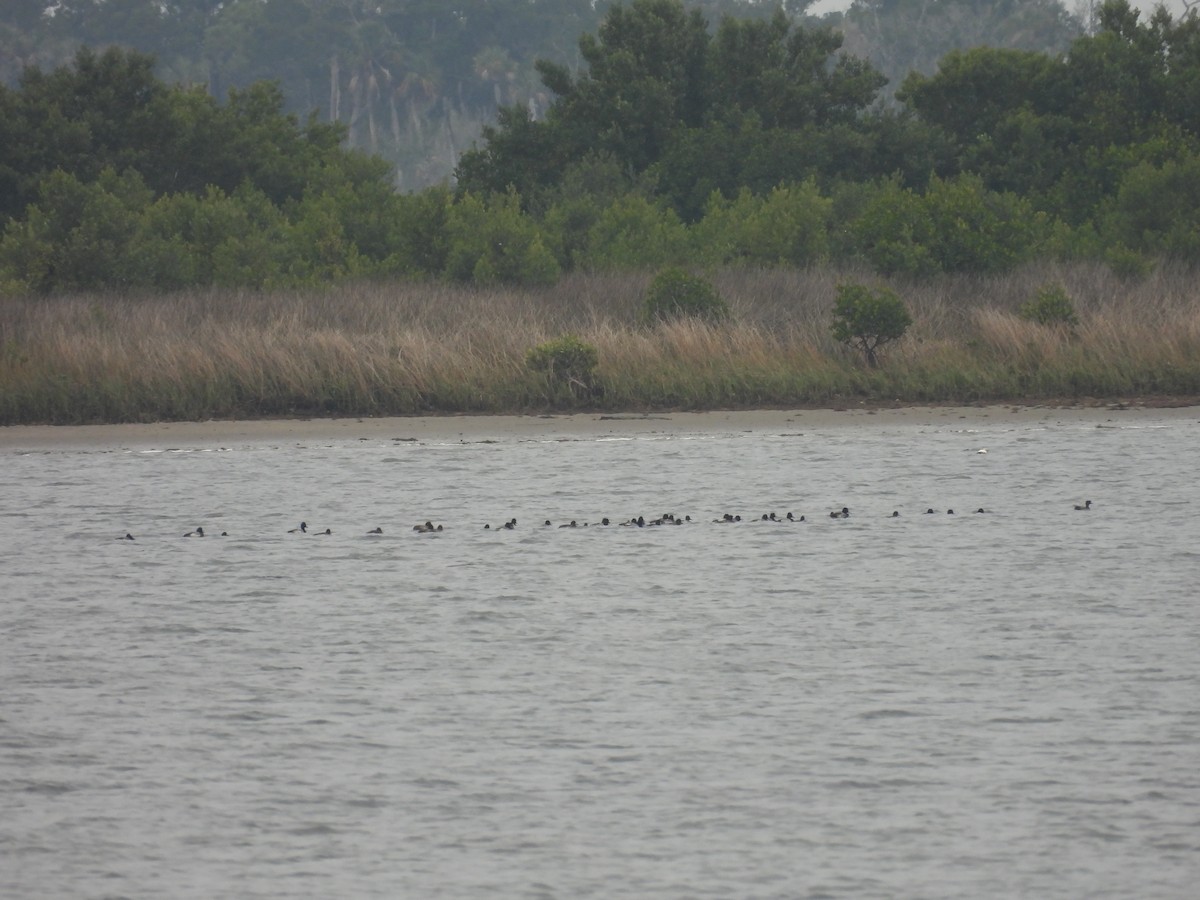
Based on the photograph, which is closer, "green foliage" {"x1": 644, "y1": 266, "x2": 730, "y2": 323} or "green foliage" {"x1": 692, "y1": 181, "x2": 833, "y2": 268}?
"green foliage" {"x1": 644, "y1": 266, "x2": 730, "y2": 323}

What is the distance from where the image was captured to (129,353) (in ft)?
70.1

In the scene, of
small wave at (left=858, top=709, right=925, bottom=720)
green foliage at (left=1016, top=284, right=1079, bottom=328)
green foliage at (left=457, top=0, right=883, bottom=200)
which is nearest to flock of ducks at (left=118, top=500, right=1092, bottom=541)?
small wave at (left=858, top=709, right=925, bottom=720)

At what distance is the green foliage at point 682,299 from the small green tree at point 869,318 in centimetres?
176

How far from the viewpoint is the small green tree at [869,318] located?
21.3m

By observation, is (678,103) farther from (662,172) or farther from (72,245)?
(72,245)

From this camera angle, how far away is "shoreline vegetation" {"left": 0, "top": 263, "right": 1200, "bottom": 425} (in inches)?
821

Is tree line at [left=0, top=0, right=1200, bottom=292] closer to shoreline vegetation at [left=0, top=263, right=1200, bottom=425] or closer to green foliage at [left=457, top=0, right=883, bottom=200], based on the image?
green foliage at [left=457, top=0, right=883, bottom=200]

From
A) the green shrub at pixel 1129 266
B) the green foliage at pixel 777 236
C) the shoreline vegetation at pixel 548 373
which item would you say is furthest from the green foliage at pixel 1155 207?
the shoreline vegetation at pixel 548 373

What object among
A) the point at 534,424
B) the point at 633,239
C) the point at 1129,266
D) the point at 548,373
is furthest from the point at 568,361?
the point at 633,239

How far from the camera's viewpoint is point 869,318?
21406 mm

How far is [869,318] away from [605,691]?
1295 centimetres

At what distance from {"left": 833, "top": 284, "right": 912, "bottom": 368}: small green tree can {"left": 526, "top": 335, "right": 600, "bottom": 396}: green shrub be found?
2.75 meters

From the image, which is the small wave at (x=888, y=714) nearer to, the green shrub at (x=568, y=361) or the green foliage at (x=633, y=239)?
the green shrub at (x=568, y=361)

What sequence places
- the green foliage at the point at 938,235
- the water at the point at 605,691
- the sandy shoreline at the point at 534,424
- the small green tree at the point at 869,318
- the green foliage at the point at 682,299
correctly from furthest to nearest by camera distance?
the green foliage at the point at 938,235 < the green foliage at the point at 682,299 < the small green tree at the point at 869,318 < the sandy shoreline at the point at 534,424 < the water at the point at 605,691
